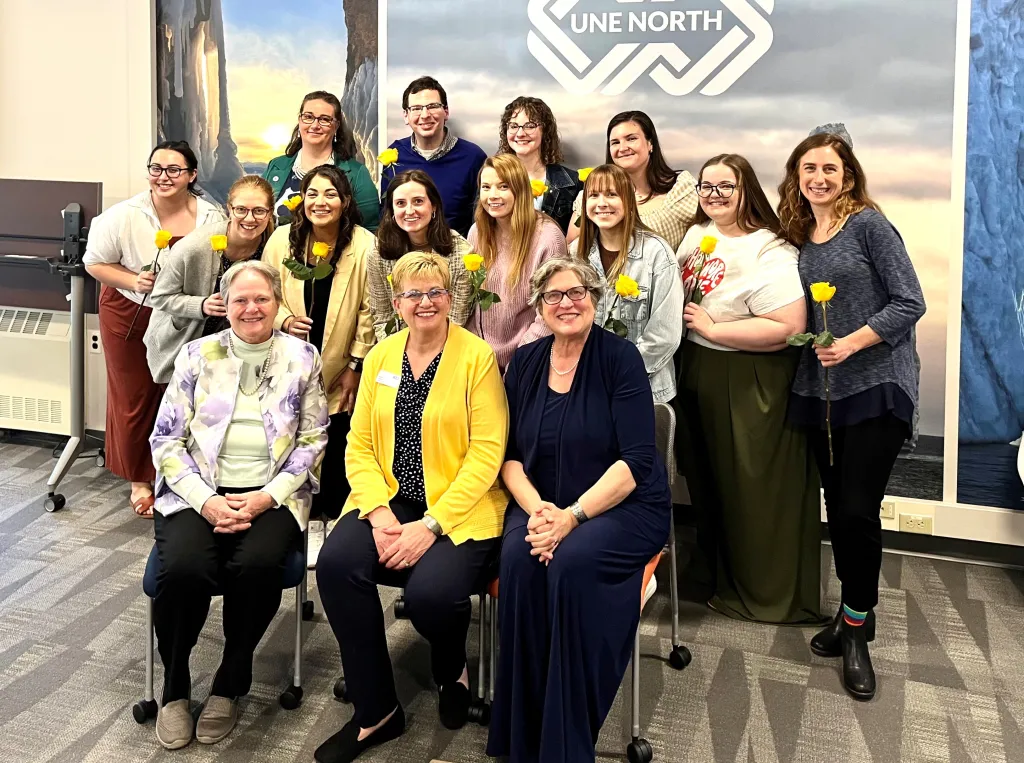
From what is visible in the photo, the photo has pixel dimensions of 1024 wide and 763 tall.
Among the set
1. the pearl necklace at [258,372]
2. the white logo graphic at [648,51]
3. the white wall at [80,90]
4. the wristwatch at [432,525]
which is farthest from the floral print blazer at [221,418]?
the white wall at [80,90]

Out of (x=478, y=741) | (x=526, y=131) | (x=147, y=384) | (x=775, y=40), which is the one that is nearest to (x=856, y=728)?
(x=478, y=741)

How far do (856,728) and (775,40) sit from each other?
8.49ft

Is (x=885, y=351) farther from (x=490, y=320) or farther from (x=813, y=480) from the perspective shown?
(x=490, y=320)

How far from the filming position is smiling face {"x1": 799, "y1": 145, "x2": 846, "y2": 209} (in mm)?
2689

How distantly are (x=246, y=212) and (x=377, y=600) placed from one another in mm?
1492

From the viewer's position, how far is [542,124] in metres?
3.37

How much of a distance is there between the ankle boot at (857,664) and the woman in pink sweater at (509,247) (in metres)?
1.30

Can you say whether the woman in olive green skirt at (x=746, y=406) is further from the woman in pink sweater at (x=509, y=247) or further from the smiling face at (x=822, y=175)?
the woman in pink sweater at (x=509, y=247)

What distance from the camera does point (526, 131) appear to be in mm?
3338

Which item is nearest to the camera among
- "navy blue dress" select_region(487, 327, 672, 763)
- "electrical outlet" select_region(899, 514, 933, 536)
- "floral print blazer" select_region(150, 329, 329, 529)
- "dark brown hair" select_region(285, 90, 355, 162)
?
"navy blue dress" select_region(487, 327, 672, 763)

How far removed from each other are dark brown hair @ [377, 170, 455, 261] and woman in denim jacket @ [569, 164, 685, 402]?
0.44 metres

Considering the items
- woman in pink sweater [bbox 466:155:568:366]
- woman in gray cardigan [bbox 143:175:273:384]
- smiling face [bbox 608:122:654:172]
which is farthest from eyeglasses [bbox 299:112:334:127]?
smiling face [bbox 608:122:654:172]

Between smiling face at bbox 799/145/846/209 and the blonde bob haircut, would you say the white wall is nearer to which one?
the blonde bob haircut

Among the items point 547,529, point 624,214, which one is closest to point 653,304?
point 624,214
